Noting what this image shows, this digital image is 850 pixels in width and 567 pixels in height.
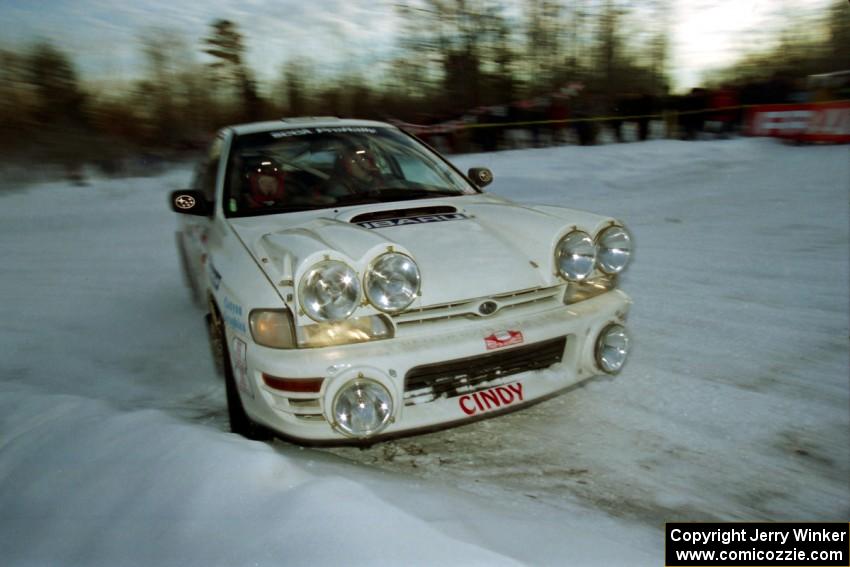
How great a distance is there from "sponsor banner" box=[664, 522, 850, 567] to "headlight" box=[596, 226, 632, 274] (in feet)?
3.78

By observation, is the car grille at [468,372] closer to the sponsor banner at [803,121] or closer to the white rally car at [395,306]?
the white rally car at [395,306]

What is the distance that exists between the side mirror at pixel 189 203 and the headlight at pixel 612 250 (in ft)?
6.36

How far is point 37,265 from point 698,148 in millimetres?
12317

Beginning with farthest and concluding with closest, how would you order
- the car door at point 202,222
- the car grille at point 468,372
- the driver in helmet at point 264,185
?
1. the car door at point 202,222
2. the driver in helmet at point 264,185
3. the car grille at point 468,372

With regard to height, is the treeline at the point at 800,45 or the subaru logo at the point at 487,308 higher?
the treeline at the point at 800,45

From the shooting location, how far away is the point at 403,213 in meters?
3.24

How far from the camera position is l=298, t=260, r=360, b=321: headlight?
239 centimetres

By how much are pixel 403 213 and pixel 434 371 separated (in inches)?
37.7

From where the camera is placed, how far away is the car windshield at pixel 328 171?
349 centimetres

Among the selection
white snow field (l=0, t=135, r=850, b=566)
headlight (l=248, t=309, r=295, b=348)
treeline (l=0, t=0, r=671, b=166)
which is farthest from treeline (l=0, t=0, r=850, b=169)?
headlight (l=248, t=309, r=295, b=348)

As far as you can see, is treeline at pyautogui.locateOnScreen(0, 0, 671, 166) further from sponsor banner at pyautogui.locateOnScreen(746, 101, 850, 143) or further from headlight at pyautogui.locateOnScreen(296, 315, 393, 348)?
headlight at pyautogui.locateOnScreen(296, 315, 393, 348)

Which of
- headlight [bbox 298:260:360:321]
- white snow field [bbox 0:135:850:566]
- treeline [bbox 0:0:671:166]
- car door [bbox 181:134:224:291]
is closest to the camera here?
white snow field [bbox 0:135:850:566]

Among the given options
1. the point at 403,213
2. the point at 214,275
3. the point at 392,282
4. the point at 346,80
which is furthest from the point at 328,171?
the point at 346,80

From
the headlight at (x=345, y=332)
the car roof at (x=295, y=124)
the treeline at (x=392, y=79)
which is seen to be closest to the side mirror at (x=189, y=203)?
the car roof at (x=295, y=124)
